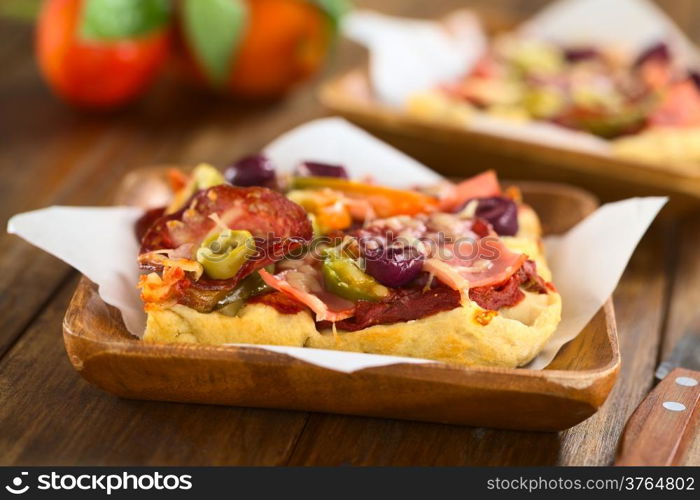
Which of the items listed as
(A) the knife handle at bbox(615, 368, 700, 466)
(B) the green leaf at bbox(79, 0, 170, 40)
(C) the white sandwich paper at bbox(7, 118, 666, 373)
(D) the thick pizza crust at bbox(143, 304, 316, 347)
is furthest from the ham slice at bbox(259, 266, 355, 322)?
(B) the green leaf at bbox(79, 0, 170, 40)

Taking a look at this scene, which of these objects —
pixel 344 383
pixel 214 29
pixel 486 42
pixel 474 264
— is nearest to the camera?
pixel 344 383

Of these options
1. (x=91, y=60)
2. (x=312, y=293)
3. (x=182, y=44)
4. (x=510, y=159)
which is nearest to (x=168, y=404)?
(x=312, y=293)

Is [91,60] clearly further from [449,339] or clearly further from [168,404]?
[449,339]

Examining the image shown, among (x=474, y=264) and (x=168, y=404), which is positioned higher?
(x=474, y=264)

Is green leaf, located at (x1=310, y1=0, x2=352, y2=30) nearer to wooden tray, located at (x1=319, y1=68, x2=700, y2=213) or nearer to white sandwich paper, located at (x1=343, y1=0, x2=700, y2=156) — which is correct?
white sandwich paper, located at (x1=343, y1=0, x2=700, y2=156)

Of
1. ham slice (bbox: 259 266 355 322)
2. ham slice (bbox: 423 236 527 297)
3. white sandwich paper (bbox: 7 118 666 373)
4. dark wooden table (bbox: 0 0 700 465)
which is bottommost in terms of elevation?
dark wooden table (bbox: 0 0 700 465)

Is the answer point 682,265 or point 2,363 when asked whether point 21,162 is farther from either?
point 682,265
